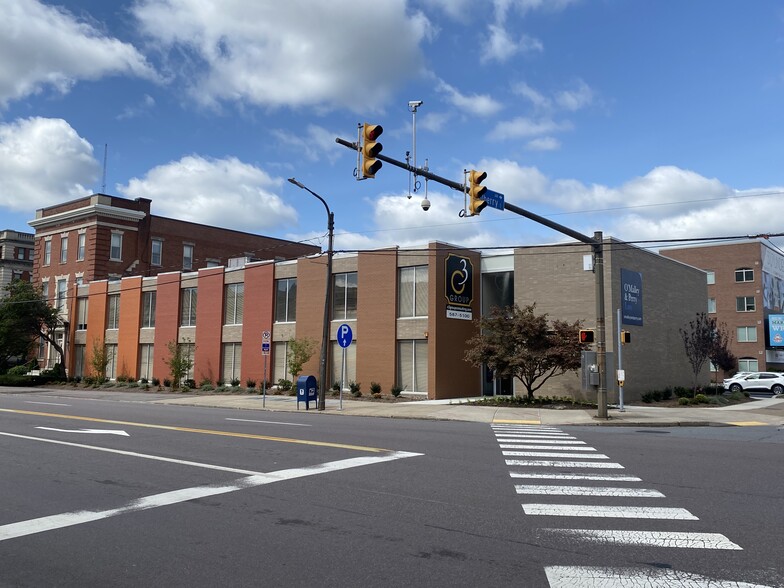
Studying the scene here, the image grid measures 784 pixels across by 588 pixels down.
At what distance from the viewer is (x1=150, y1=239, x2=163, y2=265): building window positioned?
51.1 m

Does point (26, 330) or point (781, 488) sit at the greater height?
point (26, 330)

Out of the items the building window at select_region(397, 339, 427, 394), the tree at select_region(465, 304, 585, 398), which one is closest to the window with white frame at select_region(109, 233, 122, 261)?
the building window at select_region(397, 339, 427, 394)

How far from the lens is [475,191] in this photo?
50.9 ft

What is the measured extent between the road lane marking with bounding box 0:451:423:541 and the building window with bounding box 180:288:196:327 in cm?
3076

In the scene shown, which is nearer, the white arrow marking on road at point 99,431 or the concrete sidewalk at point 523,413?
the white arrow marking on road at point 99,431

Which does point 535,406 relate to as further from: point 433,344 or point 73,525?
point 73,525

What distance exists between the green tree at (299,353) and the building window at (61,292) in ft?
84.5

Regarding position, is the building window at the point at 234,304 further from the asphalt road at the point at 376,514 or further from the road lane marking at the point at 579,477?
the road lane marking at the point at 579,477

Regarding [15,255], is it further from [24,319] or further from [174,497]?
[174,497]

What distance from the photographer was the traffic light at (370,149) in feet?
43.7

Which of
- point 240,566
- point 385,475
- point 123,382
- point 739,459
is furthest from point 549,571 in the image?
point 123,382

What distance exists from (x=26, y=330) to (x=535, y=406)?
37.8 metres

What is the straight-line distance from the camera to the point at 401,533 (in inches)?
251

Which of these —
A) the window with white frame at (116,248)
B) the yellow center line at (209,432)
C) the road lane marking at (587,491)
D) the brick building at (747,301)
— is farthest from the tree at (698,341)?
the window with white frame at (116,248)
